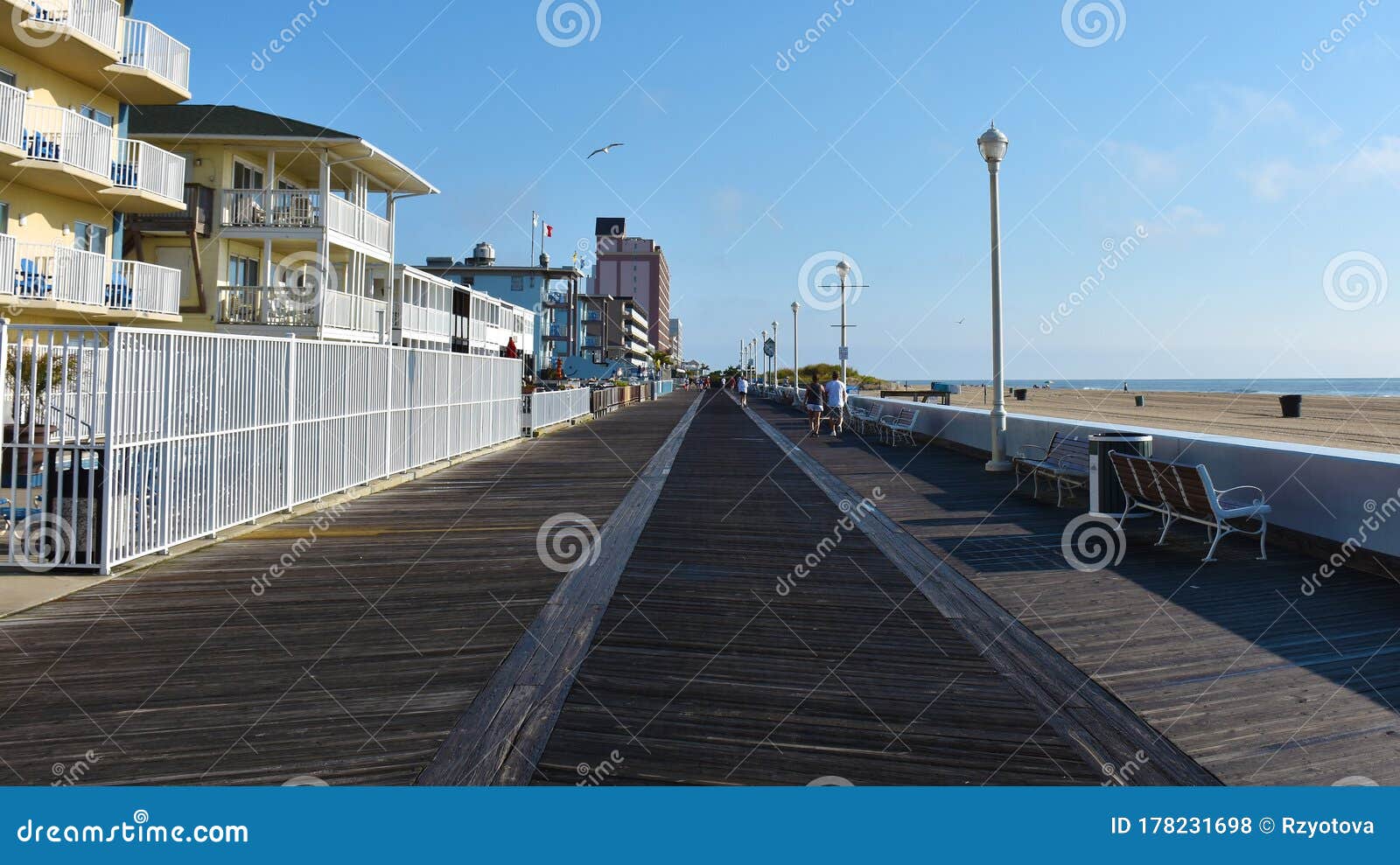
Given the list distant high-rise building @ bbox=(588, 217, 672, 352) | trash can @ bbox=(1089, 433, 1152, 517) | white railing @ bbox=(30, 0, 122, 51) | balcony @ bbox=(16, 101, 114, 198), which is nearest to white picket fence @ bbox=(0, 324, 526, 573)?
trash can @ bbox=(1089, 433, 1152, 517)

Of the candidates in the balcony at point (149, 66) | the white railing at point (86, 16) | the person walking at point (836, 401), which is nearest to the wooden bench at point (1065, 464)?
the person walking at point (836, 401)

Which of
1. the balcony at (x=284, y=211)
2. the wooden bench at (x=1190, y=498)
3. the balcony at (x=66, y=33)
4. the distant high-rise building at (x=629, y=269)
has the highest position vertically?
the distant high-rise building at (x=629, y=269)

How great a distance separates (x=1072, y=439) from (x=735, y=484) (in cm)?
522

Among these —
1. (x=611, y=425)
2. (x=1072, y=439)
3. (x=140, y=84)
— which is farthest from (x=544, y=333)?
(x=1072, y=439)

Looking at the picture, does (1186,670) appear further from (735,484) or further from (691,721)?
(735,484)

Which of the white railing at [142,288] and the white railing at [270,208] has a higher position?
the white railing at [270,208]

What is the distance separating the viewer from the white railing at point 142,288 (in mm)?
21797

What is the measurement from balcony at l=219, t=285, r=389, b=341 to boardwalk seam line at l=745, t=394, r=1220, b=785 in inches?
931

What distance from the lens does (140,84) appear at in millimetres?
22734

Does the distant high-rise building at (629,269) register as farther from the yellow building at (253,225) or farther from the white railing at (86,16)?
the white railing at (86,16)

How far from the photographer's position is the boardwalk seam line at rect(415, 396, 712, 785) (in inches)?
153

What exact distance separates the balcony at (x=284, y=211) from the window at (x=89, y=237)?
4.66m

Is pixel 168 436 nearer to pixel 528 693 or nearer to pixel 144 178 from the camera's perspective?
pixel 528 693

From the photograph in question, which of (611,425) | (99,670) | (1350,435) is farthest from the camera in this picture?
(611,425)
